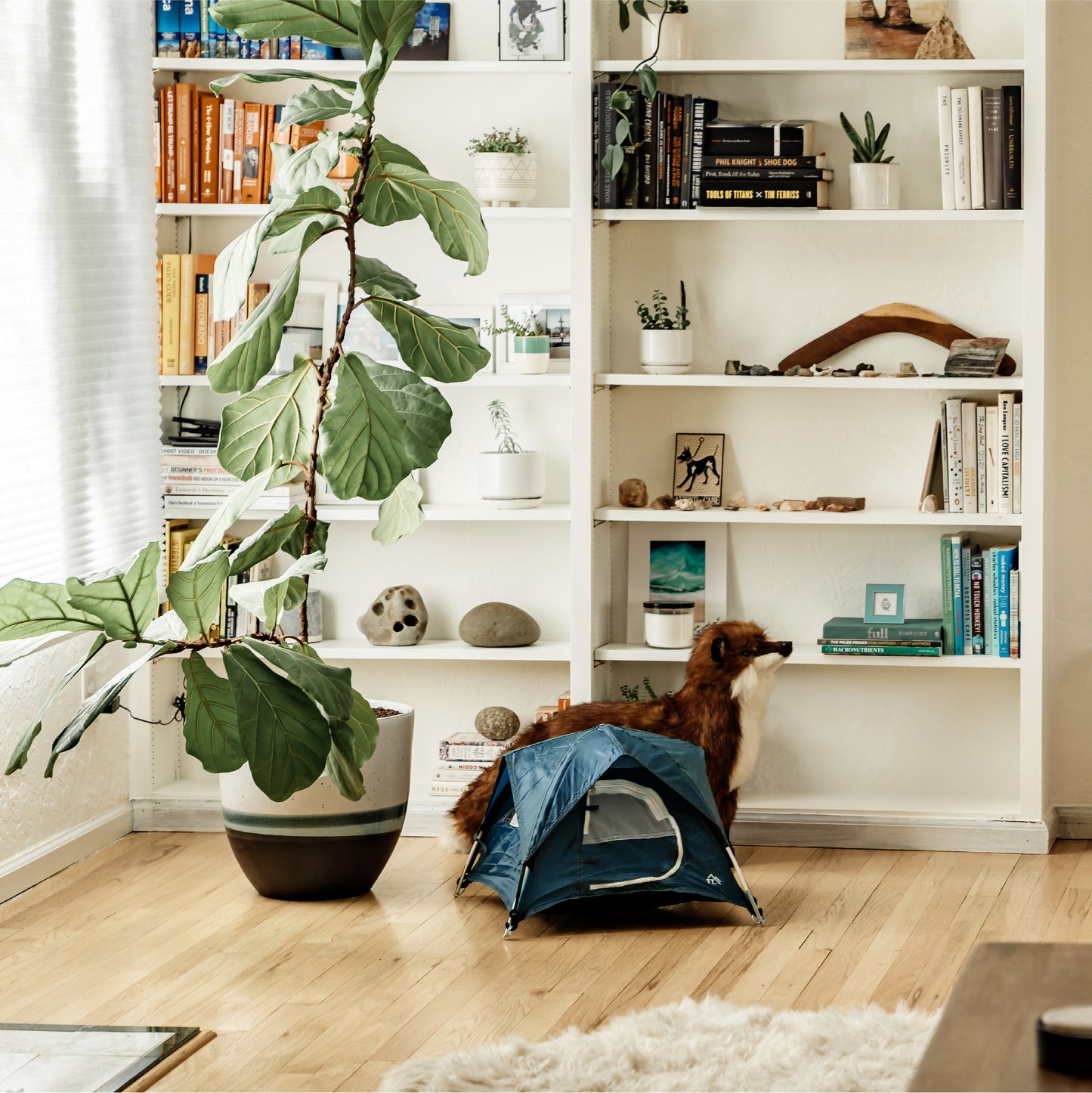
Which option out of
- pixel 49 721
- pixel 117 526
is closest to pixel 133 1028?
pixel 49 721

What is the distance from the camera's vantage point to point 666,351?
3861 mm

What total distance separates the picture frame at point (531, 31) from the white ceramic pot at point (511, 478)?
0.99 meters

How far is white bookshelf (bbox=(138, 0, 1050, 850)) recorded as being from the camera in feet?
12.5

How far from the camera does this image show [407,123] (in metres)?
4.04

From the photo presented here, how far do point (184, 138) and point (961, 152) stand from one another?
6.29ft

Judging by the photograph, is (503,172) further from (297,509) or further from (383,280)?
(297,509)

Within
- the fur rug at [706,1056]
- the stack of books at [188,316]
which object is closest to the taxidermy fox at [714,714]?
the fur rug at [706,1056]

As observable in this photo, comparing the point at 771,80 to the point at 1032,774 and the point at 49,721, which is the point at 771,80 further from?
the point at 49,721

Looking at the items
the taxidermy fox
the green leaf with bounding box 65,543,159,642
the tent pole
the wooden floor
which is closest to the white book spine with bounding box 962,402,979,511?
the taxidermy fox

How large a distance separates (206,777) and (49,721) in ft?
2.09

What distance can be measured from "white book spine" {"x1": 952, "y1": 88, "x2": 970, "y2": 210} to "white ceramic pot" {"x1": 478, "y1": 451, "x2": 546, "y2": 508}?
1.20 metres

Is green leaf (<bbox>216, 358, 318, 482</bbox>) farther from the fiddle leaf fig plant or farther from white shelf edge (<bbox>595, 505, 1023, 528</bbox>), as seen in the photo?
white shelf edge (<bbox>595, 505, 1023, 528</bbox>)

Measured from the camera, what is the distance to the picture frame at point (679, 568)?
4031 mm

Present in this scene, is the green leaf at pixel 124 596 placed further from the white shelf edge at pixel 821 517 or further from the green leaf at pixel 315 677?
the white shelf edge at pixel 821 517
